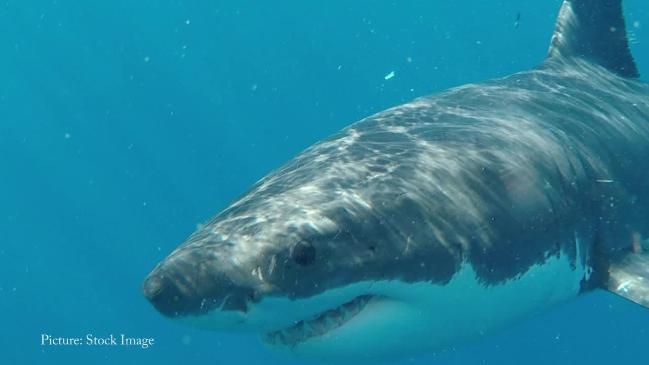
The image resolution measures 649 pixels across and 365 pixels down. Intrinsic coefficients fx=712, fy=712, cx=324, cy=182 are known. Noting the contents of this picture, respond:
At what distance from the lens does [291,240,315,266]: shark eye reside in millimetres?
3639

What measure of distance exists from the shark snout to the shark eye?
33 centimetres

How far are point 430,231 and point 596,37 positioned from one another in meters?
5.07

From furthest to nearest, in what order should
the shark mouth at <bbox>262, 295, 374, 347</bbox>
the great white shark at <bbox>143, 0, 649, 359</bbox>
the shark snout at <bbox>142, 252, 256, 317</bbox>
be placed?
the shark mouth at <bbox>262, 295, 374, 347</bbox> < the great white shark at <bbox>143, 0, 649, 359</bbox> < the shark snout at <bbox>142, 252, 256, 317</bbox>

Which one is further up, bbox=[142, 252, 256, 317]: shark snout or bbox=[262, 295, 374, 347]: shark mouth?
bbox=[142, 252, 256, 317]: shark snout

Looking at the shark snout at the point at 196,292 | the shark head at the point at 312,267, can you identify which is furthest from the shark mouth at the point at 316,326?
the shark snout at the point at 196,292

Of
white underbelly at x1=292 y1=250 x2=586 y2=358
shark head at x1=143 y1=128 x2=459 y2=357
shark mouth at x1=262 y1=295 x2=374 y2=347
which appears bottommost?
white underbelly at x1=292 y1=250 x2=586 y2=358

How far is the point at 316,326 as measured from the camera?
3.83 meters

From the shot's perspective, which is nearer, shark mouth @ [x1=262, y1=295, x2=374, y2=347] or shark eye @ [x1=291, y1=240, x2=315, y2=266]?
shark eye @ [x1=291, y1=240, x2=315, y2=266]

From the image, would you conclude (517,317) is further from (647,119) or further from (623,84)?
(623,84)

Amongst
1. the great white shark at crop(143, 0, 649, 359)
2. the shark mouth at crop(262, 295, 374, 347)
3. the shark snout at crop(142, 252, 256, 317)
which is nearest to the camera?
the shark snout at crop(142, 252, 256, 317)

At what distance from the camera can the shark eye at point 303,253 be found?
3639mm

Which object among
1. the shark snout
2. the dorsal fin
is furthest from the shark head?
the dorsal fin

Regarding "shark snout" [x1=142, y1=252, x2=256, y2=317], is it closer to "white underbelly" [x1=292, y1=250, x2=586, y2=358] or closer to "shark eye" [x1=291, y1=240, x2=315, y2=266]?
"shark eye" [x1=291, y1=240, x2=315, y2=266]

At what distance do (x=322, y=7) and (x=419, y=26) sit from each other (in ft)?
30.8
